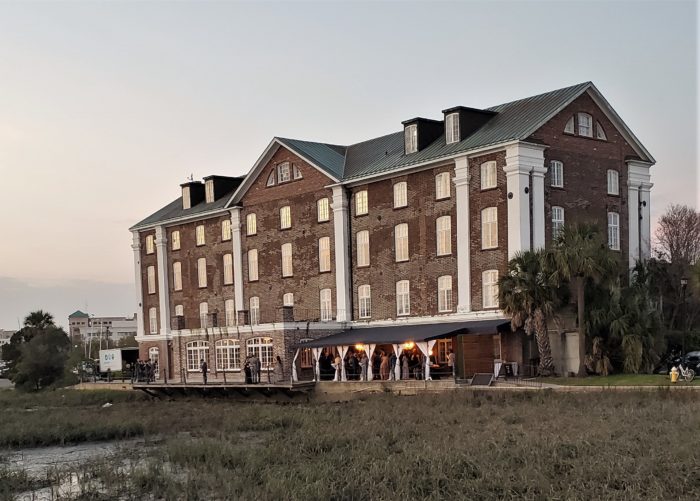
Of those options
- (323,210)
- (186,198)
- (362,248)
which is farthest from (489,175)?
(186,198)

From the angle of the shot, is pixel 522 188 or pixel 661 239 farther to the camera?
pixel 661 239

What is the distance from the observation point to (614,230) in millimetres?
39438

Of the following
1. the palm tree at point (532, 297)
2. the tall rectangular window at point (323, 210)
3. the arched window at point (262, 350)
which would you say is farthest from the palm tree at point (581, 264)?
the arched window at point (262, 350)

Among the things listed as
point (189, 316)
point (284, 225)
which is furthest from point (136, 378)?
point (284, 225)

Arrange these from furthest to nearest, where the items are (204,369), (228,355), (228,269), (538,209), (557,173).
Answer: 1. (228,269)
2. (228,355)
3. (204,369)
4. (557,173)
5. (538,209)

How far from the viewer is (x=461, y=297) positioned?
37.6 meters

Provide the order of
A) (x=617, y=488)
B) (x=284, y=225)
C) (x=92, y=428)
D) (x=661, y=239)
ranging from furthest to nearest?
(x=661, y=239)
(x=284, y=225)
(x=92, y=428)
(x=617, y=488)

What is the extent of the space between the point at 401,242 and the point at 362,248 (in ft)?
8.92

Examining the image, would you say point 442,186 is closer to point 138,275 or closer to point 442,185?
point 442,185

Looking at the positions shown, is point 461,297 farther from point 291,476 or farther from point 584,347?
point 291,476

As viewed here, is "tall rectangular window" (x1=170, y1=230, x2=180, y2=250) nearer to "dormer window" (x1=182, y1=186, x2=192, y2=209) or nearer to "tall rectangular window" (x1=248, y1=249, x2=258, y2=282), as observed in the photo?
"dormer window" (x1=182, y1=186, x2=192, y2=209)

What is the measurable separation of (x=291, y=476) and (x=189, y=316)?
38465 millimetres

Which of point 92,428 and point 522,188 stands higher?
point 522,188

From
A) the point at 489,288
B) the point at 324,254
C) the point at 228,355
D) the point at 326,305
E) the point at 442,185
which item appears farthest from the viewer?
the point at 228,355
